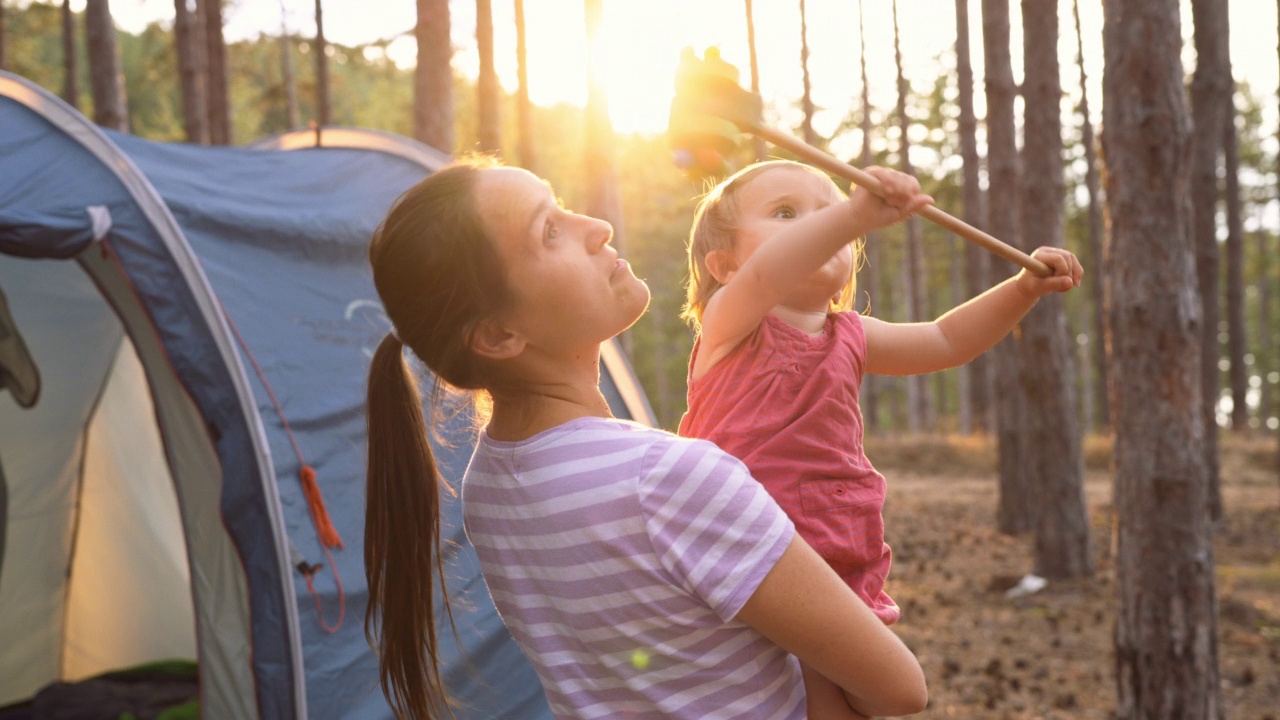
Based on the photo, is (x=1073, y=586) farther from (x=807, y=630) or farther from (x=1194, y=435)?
(x=807, y=630)

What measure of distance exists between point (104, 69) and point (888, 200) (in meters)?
9.53

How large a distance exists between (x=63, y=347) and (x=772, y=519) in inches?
206

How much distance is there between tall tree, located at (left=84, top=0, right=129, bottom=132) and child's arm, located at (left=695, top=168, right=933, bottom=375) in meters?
8.97

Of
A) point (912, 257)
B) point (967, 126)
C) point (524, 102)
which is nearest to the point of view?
point (524, 102)

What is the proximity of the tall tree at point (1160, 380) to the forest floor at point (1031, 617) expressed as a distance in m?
0.26

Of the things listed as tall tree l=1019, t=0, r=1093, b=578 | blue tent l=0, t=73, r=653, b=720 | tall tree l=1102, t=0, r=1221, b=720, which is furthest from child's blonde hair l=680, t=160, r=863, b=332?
tall tree l=1019, t=0, r=1093, b=578

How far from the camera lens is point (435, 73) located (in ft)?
34.0

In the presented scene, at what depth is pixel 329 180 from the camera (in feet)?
15.7

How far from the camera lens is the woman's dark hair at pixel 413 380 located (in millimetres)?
1388

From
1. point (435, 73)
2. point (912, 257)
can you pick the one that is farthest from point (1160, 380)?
point (912, 257)

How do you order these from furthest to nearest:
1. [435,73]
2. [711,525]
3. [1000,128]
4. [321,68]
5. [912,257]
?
[912,257]
[321,68]
[435,73]
[1000,128]
[711,525]

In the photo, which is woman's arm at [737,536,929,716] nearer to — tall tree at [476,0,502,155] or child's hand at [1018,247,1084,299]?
child's hand at [1018,247,1084,299]

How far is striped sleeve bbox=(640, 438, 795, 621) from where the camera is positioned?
116cm

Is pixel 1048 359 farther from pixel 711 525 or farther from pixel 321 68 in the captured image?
pixel 321 68
